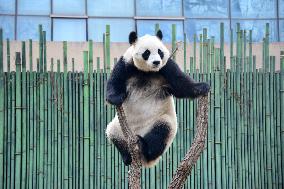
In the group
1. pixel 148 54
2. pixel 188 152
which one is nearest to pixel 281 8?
pixel 148 54

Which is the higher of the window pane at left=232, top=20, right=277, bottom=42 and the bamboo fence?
the window pane at left=232, top=20, right=277, bottom=42

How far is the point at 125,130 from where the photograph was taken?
427 cm

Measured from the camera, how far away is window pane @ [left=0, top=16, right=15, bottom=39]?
979 cm

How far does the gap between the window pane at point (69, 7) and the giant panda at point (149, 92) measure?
518 centimetres

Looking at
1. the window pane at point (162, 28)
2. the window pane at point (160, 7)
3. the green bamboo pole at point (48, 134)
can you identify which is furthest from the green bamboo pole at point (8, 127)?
the window pane at point (160, 7)

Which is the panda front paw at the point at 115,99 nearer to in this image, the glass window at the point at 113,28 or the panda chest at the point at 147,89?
the panda chest at the point at 147,89

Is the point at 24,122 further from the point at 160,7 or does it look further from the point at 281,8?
the point at 281,8

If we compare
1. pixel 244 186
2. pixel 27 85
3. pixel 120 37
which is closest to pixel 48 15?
pixel 120 37

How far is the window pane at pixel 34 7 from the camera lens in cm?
992

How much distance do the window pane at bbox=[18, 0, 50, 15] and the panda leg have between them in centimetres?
544

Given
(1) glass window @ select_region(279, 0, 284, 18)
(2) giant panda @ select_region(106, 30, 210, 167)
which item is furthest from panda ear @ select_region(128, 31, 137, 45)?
(1) glass window @ select_region(279, 0, 284, 18)

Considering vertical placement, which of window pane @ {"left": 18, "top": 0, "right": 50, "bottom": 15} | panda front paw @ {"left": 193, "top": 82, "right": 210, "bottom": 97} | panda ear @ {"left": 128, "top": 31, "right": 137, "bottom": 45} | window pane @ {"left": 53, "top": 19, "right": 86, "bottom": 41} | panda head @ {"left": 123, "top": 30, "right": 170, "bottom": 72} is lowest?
panda front paw @ {"left": 193, "top": 82, "right": 210, "bottom": 97}

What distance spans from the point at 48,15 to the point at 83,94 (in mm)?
2386

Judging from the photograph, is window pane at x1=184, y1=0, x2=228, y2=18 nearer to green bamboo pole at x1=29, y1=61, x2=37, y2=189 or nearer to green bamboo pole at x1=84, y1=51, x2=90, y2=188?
A: green bamboo pole at x1=84, y1=51, x2=90, y2=188
